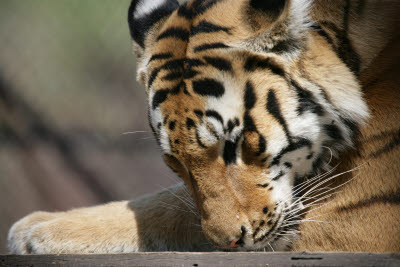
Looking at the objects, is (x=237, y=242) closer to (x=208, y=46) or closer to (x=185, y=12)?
(x=208, y=46)

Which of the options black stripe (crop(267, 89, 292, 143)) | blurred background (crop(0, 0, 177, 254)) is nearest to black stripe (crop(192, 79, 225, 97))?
black stripe (crop(267, 89, 292, 143))

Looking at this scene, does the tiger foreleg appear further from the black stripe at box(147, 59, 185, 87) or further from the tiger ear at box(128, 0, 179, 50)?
the tiger ear at box(128, 0, 179, 50)

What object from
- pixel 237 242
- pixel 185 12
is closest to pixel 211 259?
pixel 237 242

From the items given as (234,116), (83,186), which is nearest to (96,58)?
(83,186)

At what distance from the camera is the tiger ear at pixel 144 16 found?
1.39 meters

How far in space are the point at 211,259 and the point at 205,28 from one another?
58 cm

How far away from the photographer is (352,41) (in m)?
1.16

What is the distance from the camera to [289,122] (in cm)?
111

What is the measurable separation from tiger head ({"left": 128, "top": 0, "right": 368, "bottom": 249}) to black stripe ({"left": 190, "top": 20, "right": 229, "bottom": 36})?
17mm

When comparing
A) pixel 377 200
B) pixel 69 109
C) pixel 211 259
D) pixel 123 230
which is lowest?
pixel 69 109

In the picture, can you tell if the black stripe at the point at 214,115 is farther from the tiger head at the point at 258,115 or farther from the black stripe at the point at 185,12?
the black stripe at the point at 185,12

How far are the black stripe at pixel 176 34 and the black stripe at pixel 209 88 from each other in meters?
0.15

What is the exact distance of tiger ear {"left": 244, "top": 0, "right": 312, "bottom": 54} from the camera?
109 cm

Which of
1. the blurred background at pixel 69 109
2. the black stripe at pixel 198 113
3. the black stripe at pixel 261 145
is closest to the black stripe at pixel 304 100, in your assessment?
the black stripe at pixel 261 145
